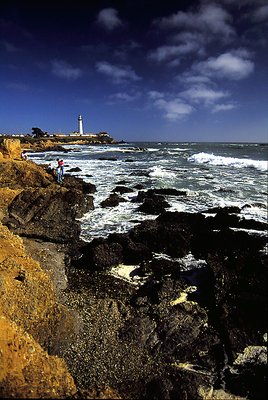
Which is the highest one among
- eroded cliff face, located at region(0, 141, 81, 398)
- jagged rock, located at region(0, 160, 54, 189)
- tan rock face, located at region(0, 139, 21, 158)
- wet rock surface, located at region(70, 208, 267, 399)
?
tan rock face, located at region(0, 139, 21, 158)

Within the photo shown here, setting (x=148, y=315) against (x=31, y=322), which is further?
(x=148, y=315)

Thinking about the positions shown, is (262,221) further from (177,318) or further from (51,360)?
(51,360)

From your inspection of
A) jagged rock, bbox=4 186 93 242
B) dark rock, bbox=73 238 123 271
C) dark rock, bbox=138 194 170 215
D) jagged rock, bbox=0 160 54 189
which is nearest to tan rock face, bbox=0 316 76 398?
dark rock, bbox=73 238 123 271

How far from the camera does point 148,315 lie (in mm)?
5410

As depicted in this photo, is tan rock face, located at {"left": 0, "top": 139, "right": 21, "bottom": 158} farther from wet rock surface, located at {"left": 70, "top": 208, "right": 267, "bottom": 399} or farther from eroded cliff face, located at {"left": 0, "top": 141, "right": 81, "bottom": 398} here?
eroded cliff face, located at {"left": 0, "top": 141, "right": 81, "bottom": 398}

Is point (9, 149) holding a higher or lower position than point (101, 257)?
higher

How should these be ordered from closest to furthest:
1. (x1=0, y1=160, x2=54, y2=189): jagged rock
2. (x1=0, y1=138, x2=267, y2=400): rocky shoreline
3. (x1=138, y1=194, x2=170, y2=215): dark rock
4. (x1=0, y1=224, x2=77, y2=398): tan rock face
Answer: (x1=0, y1=224, x2=77, y2=398): tan rock face
(x1=0, y1=138, x2=267, y2=400): rocky shoreline
(x1=138, y1=194, x2=170, y2=215): dark rock
(x1=0, y1=160, x2=54, y2=189): jagged rock

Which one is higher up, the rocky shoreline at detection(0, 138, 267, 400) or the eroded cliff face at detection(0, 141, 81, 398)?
the eroded cliff face at detection(0, 141, 81, 398)

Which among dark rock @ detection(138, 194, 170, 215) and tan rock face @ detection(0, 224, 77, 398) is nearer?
tan rock face @ detection(0, 224, 77, 398)

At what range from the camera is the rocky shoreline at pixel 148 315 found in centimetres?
402

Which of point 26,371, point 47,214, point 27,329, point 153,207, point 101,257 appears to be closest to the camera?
point 26,371

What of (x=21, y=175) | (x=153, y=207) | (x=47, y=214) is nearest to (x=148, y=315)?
(x=47, y=214)

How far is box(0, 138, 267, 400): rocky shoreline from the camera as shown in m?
4.02

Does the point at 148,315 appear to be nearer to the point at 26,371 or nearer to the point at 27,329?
the point at 27,329
